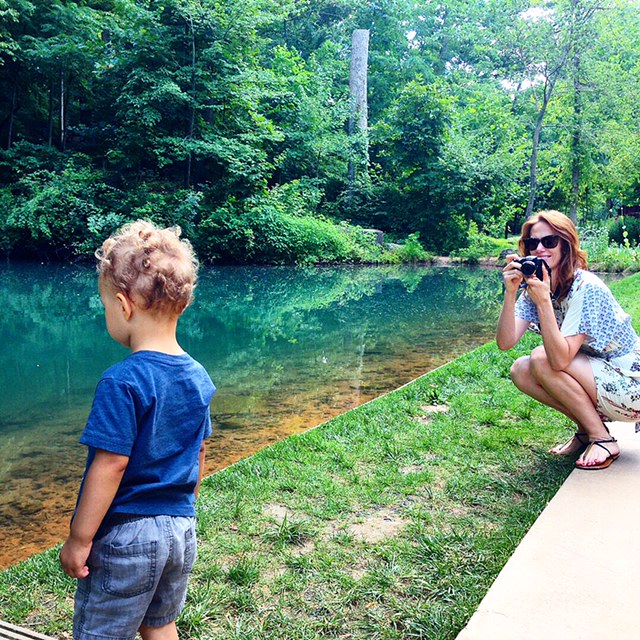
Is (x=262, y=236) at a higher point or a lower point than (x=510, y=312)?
lower

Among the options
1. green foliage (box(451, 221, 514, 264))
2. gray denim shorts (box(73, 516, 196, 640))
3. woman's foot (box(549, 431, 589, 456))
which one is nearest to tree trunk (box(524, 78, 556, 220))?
green foliage (box(451, 221, 514, 264))

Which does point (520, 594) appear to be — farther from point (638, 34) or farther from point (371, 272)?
point (638, 34)

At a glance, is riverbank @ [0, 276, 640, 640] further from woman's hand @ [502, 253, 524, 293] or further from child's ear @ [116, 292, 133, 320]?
child's ear @ [116, 292, 133, 320]

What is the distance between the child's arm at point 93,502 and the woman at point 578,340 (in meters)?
2.10

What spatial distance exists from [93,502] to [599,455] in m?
2.40

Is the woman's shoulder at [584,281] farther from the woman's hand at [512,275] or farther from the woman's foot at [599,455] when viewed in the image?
the woman's foot at [599,455]

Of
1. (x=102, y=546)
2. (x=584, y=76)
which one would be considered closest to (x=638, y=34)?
(x=584, y=76)

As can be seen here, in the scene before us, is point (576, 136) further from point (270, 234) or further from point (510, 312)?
point (510, 312)

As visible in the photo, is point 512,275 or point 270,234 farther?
point 270,234

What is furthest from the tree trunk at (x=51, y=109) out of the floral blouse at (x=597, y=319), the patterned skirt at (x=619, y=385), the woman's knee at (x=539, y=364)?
the patterned skirt at (x=619, y=385)

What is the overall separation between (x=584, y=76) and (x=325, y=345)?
1841 centimetres

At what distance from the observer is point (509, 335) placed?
3324 mm

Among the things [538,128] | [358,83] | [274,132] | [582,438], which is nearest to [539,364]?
[582,438]

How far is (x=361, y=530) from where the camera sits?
8.80 feet
